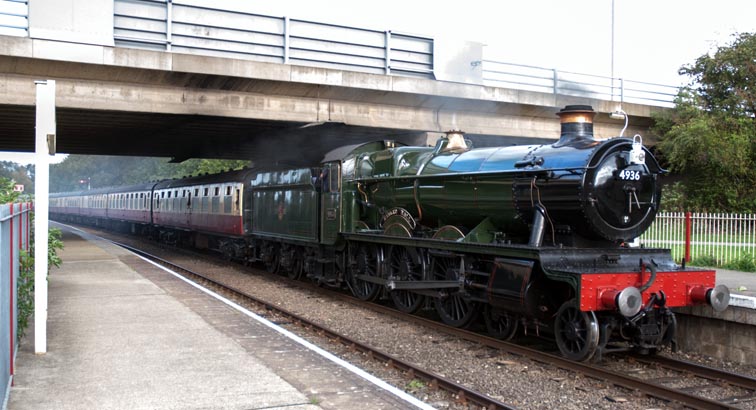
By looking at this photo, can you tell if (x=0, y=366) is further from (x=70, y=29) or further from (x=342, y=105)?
(x=342, y=105)

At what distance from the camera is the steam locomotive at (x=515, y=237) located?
7.32m

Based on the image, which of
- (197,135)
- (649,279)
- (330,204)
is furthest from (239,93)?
(649,279)

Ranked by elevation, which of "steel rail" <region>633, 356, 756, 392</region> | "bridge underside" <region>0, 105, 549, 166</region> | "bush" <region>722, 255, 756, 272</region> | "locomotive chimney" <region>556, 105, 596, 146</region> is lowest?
"steel rail" <region>633, 356, 756, 392</region>

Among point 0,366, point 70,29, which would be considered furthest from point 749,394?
point 70,29

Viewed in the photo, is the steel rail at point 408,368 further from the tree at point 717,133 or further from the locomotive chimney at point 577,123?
the tree at point 717,133

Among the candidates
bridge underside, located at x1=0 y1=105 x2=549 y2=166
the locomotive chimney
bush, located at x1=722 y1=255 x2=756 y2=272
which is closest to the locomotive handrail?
the locomotive chimney

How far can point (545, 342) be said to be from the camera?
8.86 metres

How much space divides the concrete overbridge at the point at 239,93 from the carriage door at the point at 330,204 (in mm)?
3602

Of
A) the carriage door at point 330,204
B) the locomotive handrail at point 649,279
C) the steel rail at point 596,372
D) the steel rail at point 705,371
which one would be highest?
the carriage door at point 330,204

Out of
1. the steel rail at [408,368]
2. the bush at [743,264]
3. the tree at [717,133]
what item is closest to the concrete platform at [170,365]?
the steel rail at [408,368]

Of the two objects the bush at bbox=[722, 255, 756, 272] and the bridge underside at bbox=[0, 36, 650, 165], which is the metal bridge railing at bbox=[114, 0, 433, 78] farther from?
the bush at bbox=[722, 255, 756, 272]

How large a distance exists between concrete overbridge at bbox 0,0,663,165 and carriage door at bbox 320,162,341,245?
11.8 feet

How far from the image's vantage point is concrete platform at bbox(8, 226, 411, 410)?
5.35 meters

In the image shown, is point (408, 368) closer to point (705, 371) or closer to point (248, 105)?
point (705, 371)
